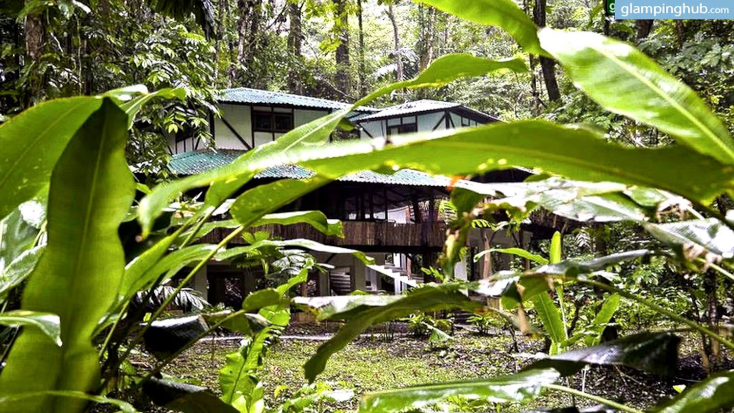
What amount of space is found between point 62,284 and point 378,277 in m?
16.3

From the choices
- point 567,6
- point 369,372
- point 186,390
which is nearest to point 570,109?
point 369,372

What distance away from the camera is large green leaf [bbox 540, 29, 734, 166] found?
0.54 m

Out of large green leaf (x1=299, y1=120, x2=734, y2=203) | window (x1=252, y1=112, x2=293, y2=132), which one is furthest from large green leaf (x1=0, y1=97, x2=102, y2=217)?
window (x1=252, y1=112, x2=293, y2=132)

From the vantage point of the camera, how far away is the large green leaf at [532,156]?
440mm

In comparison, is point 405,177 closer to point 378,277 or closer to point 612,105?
point 378,277

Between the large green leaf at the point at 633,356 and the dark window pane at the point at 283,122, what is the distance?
12.0m

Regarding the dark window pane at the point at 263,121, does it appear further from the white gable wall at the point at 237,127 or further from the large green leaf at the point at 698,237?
the large green leaf at the point at 698,237

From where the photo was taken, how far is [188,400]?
2.86 feet

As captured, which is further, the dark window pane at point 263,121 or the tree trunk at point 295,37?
the tree trunk at point 295,37

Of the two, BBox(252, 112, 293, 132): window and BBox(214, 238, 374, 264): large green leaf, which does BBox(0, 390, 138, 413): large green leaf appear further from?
BBox(252, 112, 293, 132): window

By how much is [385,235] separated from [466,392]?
1117cm

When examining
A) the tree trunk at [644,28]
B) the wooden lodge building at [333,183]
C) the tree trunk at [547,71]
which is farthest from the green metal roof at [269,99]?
the tree trunk at [644,28]

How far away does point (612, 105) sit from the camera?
559 mm

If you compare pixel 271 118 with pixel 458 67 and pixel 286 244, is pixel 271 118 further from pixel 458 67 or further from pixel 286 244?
pixel 458 67
